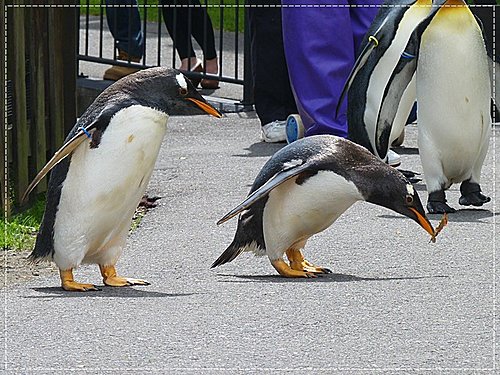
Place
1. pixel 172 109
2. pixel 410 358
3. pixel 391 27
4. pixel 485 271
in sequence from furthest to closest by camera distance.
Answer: pixel 391 27
pixel 485 271
pixel 172 109
pixel 410 358

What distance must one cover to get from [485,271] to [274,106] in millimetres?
4076

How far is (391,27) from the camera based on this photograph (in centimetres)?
651

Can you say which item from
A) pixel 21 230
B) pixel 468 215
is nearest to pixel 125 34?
pixel 21 230

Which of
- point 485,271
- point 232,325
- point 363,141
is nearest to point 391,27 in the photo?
point 363,141

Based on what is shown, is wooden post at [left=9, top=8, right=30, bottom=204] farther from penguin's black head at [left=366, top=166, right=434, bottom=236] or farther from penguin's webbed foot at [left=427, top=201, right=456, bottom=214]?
penguin's black head at [left=366, top=166, right=434, bottom=236]

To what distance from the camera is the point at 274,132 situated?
8.90 m

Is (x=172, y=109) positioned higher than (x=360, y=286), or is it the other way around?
(x=172, y=109)

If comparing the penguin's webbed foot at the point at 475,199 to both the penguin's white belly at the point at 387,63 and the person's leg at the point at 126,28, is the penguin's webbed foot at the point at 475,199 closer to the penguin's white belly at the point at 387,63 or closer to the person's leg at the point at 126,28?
the penguin's white belly at the point at 387,63

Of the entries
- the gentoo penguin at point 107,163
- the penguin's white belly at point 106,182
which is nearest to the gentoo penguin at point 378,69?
the gentoo penguin at point 107,163

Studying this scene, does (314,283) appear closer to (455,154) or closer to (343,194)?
(343,194)

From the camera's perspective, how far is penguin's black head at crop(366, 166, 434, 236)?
487cm

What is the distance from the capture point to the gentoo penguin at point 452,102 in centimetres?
641

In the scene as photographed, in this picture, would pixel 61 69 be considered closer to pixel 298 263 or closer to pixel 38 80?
pixel 38 80

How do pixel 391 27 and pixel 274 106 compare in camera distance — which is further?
pixel 274 106
